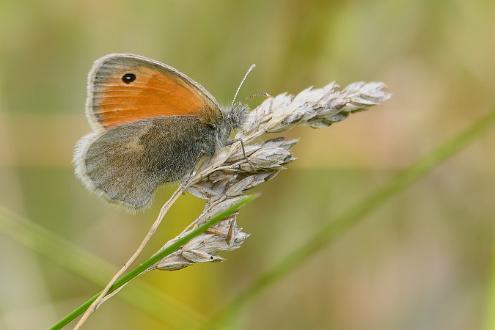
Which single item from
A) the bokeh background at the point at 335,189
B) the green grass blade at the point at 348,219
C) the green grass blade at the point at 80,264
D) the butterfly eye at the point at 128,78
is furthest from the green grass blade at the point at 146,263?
the bokeh background at the point at 335,189

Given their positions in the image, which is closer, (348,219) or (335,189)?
(348,219)

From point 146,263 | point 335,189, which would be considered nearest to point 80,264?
point 146,263

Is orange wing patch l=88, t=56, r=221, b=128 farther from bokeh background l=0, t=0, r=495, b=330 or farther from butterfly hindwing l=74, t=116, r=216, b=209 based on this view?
bokeh background l=0, t=0, r=495, b=330

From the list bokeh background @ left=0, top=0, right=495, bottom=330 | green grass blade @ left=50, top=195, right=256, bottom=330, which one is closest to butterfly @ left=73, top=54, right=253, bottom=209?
green grass blade @ left=50, top=195, right=256, bottom=330

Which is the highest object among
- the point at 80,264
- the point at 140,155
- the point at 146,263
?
the point at 140,155

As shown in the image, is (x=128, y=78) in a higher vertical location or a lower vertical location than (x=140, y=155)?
higher

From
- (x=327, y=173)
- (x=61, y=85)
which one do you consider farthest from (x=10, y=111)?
(x=327, y=173)

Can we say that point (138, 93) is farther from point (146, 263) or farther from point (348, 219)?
point (146, 263)

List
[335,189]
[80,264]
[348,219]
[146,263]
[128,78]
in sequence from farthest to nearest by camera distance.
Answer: [335,189] < [80,264] < [128,78] < [348,219] < [146,263]
